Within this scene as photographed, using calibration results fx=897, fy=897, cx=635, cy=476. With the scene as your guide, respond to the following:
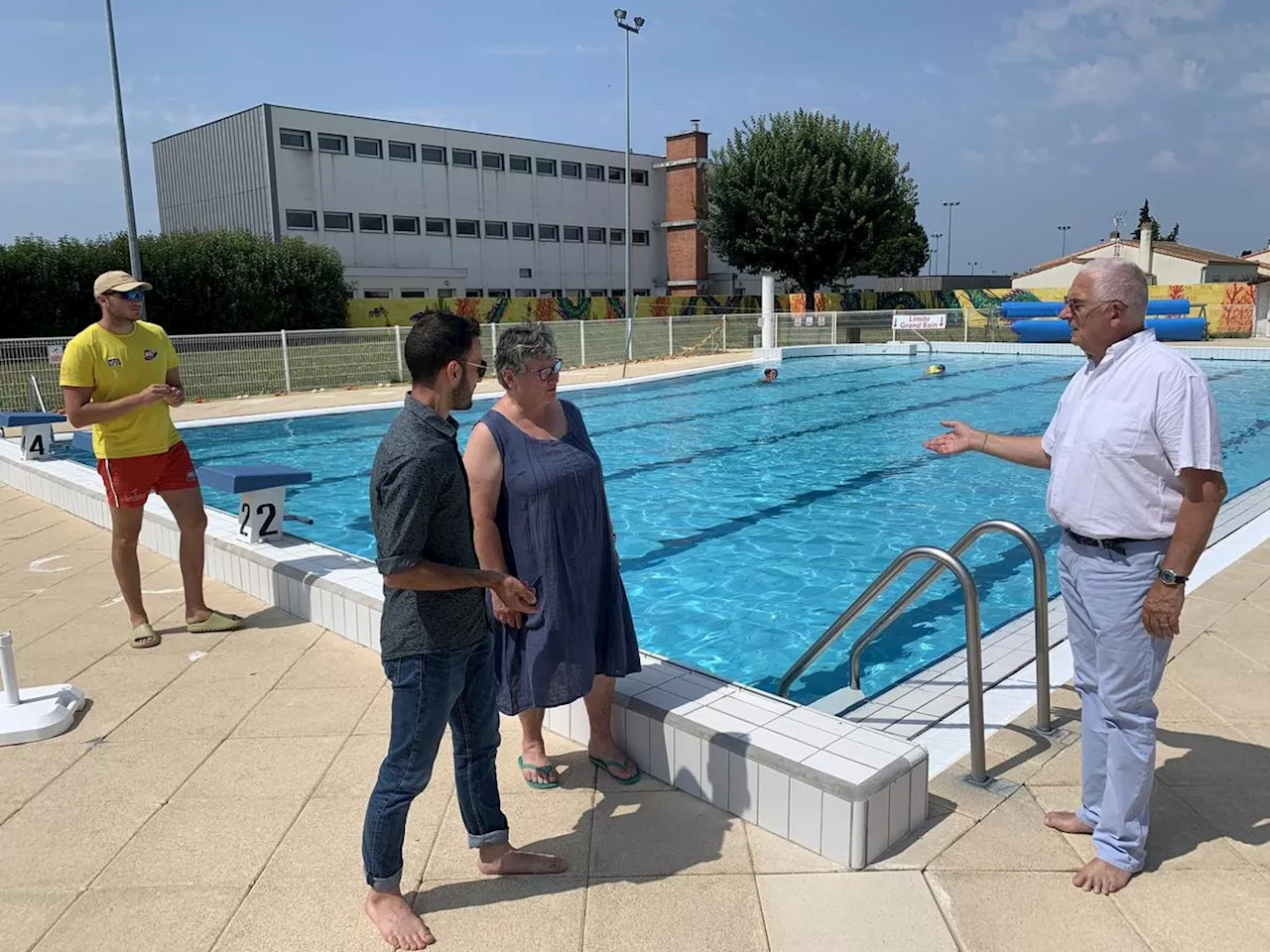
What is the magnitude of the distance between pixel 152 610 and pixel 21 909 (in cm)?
291

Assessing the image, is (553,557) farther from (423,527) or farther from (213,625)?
(213,625)

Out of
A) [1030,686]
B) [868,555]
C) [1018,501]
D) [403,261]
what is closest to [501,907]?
[1030,686]

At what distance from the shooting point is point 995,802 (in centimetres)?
308

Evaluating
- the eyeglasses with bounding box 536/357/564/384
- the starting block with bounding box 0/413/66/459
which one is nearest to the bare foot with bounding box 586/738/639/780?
the eyeglasses with bounding box 536/357/564/384

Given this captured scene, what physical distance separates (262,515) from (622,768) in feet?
12.0

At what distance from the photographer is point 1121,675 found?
102 inches

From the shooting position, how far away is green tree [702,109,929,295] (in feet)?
120

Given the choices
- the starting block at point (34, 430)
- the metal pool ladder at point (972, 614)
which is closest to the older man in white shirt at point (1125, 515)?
the metal pool ladder at point (972, 614)

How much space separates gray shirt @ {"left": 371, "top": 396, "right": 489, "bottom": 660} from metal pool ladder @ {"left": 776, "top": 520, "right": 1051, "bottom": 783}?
1.66 m

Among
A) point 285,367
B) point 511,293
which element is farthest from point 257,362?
point 511,293

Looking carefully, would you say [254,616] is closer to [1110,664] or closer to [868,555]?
[1110,664]

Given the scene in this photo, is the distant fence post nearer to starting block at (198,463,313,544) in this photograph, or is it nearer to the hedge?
the hedge

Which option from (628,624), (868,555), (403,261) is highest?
(403,261)

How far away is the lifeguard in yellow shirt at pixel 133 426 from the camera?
4.44 m
